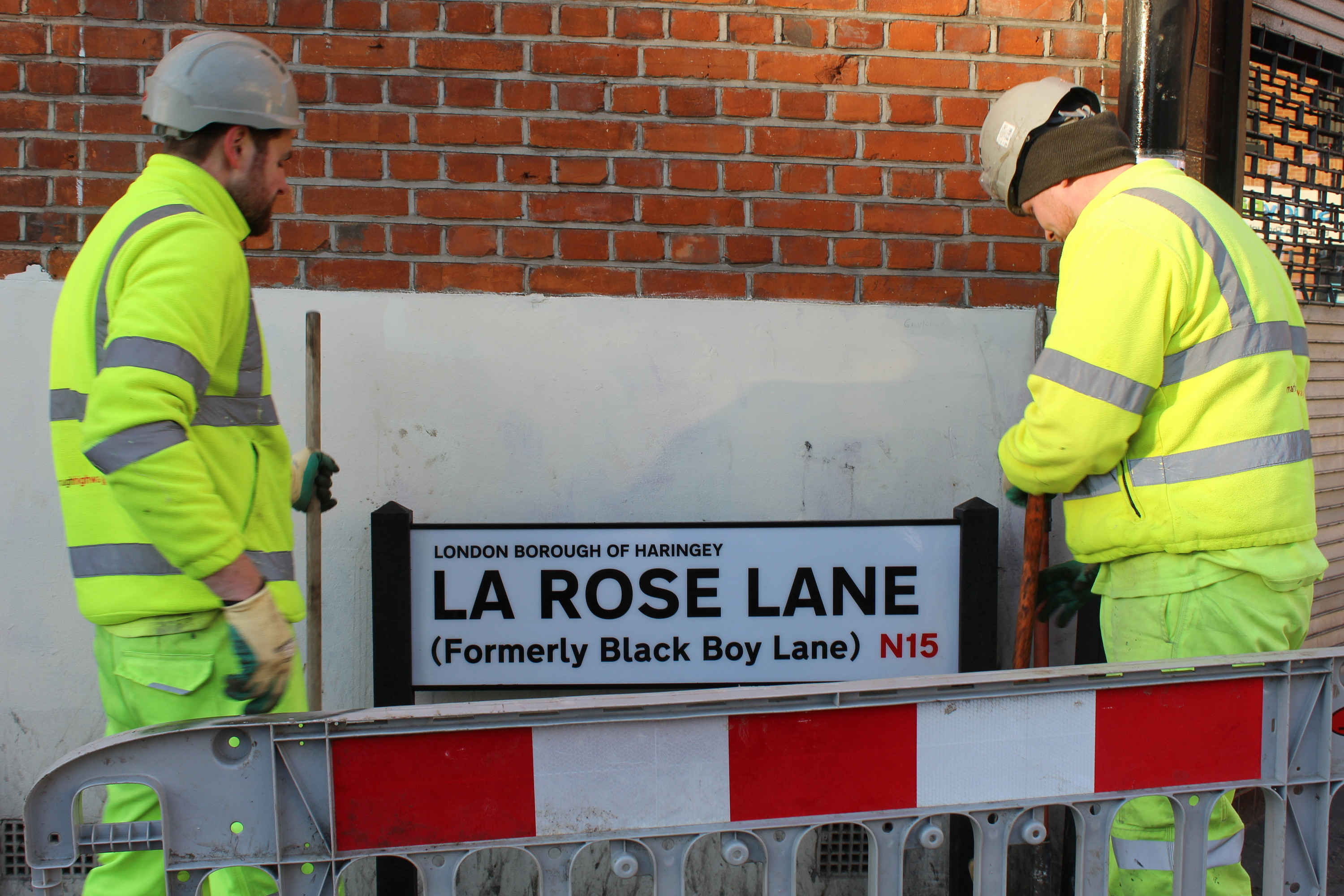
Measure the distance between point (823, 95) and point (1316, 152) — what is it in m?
2.52

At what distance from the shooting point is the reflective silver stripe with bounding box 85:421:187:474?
1.55 m

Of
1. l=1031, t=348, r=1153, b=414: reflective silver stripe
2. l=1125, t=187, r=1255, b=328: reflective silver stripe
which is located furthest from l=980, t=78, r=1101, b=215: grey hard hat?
l=1031, t=348, r=1153, b=414: reflective silver stripe

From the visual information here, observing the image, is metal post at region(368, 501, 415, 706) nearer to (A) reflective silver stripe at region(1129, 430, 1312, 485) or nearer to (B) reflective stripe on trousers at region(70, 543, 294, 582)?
(B) reflective stripe on trousers at region(70, 543, 294, 582)

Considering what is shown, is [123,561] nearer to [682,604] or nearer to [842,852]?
[682,604]

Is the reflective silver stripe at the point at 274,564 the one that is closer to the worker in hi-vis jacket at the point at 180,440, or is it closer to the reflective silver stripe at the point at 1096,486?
the worker in hi-vis jacket at the point at 180,440

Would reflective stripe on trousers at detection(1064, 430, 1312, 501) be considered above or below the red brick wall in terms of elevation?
below

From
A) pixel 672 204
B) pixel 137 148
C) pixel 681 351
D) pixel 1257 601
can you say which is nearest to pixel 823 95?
pixel 672 204

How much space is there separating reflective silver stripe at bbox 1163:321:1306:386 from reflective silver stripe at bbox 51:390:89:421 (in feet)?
7.02

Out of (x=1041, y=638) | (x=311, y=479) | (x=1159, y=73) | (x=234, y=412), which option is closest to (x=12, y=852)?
(x=311, y=479)

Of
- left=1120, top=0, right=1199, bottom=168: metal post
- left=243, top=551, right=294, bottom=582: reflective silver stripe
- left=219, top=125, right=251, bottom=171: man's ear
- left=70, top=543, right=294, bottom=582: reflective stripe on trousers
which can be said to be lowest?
left=243, top=551, right=294, bottom=582: reflective silver stripe

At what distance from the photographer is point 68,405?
174 centimetres

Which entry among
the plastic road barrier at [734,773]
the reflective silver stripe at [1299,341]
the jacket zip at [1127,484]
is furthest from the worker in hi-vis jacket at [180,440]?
the reflective silver stripe at [1299,341]

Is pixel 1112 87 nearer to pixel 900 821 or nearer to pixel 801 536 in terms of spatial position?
pixel 801 536

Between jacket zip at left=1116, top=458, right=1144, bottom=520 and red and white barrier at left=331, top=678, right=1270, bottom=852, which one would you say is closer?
red and white barrier at left=331, top=678, right=1270, bottom=852
